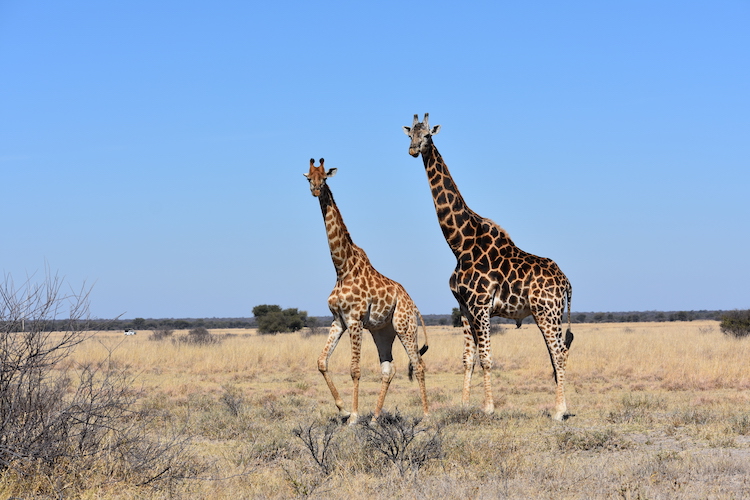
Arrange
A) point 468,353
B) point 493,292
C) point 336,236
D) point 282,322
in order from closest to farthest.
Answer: point 493,292 < point 336,236 < point 468,353 < point 282,322

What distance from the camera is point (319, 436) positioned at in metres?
9.37

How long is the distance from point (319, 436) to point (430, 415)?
2.12 m

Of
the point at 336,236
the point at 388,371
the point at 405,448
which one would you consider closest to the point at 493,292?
the point at 388,371

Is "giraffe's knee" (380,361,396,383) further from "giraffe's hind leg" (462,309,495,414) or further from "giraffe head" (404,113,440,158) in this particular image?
"giraffe head" (404,113,440,158)

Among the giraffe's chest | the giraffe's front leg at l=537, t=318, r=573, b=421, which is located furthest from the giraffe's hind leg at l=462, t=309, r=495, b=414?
the giraffe's front leg at l=537, t=318, r=573, b=421

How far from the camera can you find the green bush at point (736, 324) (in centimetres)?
3128

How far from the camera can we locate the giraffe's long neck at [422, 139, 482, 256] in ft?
37.4

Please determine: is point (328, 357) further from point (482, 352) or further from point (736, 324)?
point (736, 324)

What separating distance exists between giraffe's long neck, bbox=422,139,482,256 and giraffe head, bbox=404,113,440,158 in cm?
22

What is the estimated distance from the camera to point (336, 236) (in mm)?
11211

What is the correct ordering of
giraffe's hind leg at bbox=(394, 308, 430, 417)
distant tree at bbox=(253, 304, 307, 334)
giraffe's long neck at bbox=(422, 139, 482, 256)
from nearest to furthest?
giraffe's hind leg at bbox=(394, 308, 430, 417) < giraffe's long neck at bbox=(422, 139, 482, 256) < distant tree at bbox=(253, 304, 307, 334)

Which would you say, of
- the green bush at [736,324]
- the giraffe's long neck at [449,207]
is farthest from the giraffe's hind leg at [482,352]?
the green bush at [736,324]

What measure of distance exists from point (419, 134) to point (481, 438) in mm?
4524

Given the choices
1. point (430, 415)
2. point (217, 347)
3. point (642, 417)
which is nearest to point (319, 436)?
point (430, 415)
